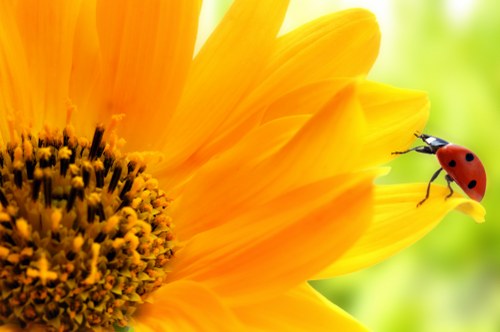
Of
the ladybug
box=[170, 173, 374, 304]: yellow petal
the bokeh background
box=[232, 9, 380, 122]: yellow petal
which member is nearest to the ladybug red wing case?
the ladybug

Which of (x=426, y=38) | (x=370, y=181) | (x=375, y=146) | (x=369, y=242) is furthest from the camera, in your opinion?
(x=426, y=38)

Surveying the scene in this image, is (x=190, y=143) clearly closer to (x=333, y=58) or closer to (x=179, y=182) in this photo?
(x=179, y=182)

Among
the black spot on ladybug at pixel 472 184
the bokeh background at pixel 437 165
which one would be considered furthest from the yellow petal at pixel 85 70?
the bokeh background at pixel 437 165

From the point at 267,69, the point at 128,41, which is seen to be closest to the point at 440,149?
the point at 267,69

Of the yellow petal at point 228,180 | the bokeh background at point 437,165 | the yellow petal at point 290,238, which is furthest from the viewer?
the bokeh background at point 437,165

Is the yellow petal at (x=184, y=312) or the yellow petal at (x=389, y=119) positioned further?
the yellow petal at (x=389, y=119)

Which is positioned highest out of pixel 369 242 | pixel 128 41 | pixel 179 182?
pixel 128 41

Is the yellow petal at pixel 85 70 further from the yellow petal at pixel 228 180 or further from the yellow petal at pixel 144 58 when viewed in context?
the yellow petal at pixel 228 180

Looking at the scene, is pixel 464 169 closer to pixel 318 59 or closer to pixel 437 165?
pixel 318 59
